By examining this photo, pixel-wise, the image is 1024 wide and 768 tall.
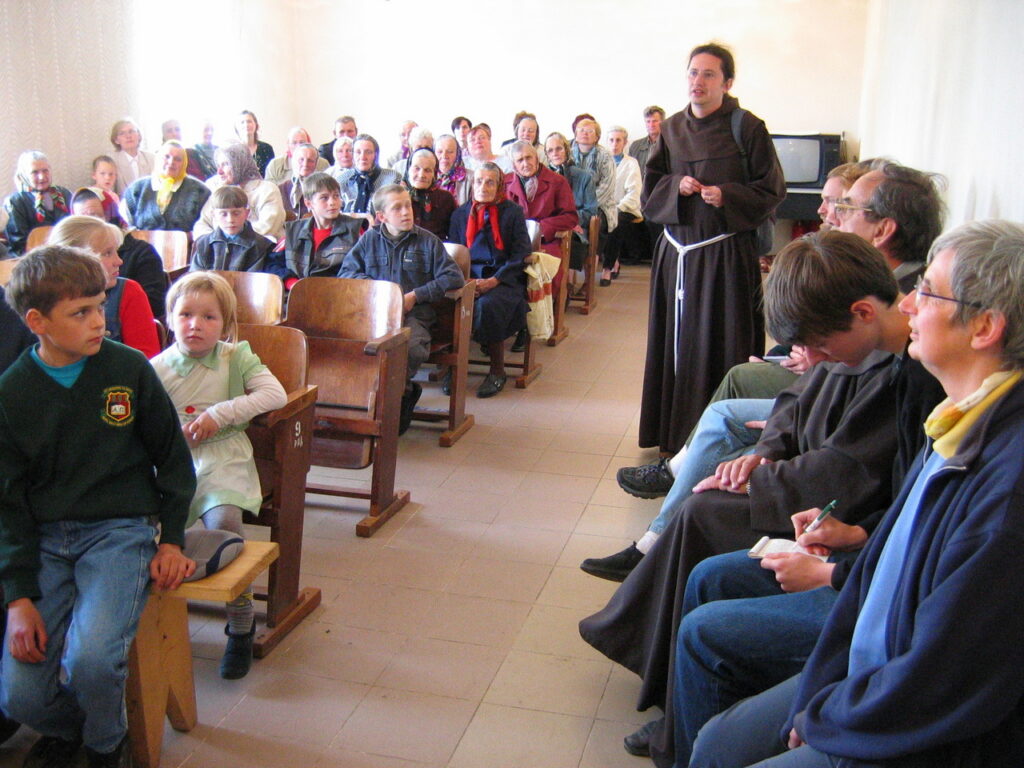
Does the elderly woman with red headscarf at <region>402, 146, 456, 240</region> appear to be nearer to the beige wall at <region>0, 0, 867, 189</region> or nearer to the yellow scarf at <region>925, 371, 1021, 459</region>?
the beige wall at <region>0, 0, 867, 189</region>

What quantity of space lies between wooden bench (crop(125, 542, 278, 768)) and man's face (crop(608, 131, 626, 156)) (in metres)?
7.45

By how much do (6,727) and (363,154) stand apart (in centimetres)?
456

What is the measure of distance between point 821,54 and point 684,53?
4.22 feet

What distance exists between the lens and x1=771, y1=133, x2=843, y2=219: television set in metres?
9.14

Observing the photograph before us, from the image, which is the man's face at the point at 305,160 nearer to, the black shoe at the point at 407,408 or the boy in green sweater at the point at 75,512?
the black shoe at the point at 407,408

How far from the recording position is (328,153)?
29.8 ft

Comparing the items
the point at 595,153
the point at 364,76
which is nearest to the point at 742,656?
the point at 595,153

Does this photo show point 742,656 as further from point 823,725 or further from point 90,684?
point 90,684

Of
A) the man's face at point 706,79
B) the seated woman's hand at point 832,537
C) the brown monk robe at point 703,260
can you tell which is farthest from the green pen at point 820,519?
the man's face at point 706,79

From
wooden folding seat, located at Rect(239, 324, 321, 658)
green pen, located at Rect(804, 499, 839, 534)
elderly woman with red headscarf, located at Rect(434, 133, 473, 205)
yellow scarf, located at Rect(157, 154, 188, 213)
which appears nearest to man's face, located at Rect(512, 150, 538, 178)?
elderly woman with red headscarf, located at Rect(434, 133, 473, 205)

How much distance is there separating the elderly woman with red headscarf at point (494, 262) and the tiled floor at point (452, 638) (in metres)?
0.90

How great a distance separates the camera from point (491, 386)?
5.15 metres

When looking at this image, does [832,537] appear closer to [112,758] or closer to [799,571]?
[799,571]

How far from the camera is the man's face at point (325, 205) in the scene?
15.7 feet
